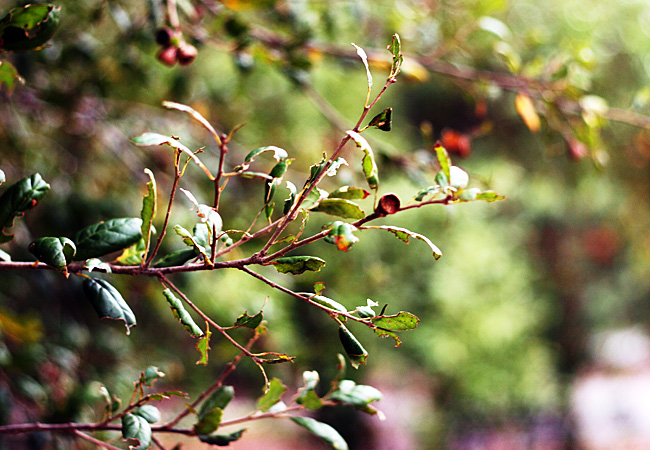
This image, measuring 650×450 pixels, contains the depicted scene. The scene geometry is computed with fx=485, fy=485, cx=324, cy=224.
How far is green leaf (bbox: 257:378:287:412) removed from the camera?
420 mm

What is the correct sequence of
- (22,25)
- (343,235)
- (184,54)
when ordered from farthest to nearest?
A: (184,54) → (22,25) → (343,235)

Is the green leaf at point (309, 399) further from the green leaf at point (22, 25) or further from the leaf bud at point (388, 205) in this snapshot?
the green leaf at point (22, 25)

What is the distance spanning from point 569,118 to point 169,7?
0.65 m

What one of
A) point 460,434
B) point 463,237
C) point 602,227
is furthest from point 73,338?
point 602,227

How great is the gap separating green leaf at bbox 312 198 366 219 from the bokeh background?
474mm

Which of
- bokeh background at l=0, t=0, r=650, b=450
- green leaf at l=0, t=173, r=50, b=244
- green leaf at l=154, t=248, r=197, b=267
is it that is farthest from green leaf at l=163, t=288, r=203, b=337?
bokeh background at l=0, t=0, r=650, b=450

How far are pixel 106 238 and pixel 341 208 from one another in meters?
0.20

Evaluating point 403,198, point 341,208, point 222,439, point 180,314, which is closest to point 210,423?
point 222,439

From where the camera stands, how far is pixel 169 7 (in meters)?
0.64

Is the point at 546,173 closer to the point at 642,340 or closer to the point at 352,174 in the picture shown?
the point at 642,340

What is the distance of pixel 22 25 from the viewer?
397 millimetres

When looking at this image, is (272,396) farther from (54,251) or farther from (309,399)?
(54,251)

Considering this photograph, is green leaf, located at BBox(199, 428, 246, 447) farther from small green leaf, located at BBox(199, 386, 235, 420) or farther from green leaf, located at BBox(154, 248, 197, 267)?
green leaf, located at BBox(154, 248, 197, 267)

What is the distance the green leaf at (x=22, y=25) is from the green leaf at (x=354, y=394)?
0.39 meters
